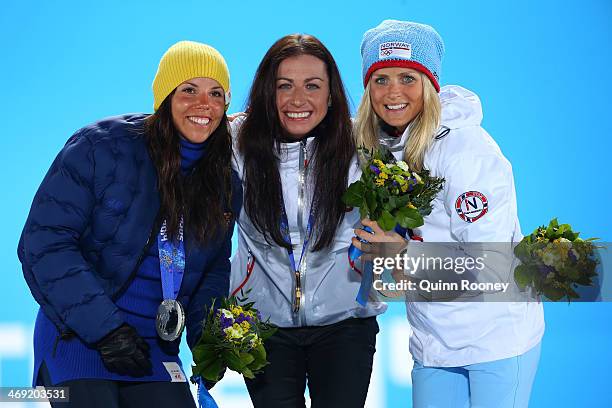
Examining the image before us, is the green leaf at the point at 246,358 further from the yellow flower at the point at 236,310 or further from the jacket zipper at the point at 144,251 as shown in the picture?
the jacket zipper at the point at 144,251

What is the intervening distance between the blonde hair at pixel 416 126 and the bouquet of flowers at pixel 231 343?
0.81 meters

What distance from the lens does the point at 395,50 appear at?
363 cm

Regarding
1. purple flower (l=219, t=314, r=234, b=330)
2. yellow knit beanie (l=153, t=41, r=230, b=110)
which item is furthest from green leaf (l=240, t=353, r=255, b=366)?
yellow knit beanie (l=153, t=41, r=230, b=110)

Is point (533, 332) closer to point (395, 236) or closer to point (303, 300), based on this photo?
point (395, 236)

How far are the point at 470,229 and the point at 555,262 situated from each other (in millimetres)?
390

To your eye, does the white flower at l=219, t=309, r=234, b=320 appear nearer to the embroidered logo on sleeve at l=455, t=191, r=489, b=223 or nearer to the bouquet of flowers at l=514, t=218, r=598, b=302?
the embroidered logo on sleeve at l=455, t=191, r=489, b=223

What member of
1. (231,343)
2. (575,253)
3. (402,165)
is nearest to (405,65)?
(402,165)

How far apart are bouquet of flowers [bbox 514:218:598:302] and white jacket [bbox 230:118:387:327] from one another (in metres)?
0.66

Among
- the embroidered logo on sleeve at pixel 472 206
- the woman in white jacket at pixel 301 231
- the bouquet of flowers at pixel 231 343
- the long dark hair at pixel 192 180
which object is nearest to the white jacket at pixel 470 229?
the embroidered logo on sleeve at pixel 472 206

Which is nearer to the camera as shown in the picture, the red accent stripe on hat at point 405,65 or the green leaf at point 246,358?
the green leaf at point 246,358

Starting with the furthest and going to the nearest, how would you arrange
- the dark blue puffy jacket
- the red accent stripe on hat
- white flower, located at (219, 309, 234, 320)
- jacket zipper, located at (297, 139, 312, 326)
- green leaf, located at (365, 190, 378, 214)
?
jacket zipper, located at (297, 139, 312, 326) → the red accent stripe on hat → white flower, located at (219, 309, 234, 320) → green leaf, located at (365, 190, 378, 214) → the dark blue puffy jacket

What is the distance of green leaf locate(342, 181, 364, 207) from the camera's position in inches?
137

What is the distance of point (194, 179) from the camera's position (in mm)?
3621

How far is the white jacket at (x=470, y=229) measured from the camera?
3322 millimetres
